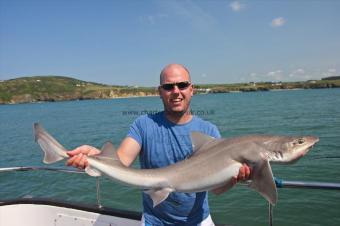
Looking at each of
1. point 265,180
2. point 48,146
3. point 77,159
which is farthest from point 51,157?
point 265,180

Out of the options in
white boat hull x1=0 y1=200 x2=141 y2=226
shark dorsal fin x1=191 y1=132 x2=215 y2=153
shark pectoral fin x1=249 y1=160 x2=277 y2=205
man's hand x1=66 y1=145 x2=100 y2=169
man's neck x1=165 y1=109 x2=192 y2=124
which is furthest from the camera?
white boat hull x1=0 y1=200 x2=141 y2=226

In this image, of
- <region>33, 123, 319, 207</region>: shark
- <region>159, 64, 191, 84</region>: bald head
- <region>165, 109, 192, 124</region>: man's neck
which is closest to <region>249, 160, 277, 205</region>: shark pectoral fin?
<region>33, 123, 319, 207</region>: shark

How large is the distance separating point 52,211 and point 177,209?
10.2 ft

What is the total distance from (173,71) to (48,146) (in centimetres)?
160

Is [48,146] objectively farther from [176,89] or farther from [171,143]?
[176,89]

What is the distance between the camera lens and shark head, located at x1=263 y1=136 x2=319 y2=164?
3.34m

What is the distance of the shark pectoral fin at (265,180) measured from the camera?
3207 mm

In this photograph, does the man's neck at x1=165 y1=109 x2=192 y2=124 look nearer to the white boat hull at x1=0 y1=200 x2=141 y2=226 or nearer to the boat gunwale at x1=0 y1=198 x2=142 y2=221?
the boat gunwale at x1=0 y1=198 x2=142 y2=221

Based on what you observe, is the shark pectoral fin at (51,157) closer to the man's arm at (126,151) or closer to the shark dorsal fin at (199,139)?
the man's arm at (126,151)

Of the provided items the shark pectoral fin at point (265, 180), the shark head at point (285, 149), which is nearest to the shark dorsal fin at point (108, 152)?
the shark pectoral fin at point (265, 180)

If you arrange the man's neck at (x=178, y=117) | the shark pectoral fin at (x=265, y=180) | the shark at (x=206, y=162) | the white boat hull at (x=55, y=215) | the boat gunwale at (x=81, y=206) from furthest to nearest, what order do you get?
the white boat hull at (x=55, y=215), the boat gunwale at (x=81, y=206), the man's neck at (x=178, y=117), the shark at (x=206, y=162), the shark pectoral fin at (x=265, y=180)

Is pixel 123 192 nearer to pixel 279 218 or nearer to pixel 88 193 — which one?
pixel 88 193

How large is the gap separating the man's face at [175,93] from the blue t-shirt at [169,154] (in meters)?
0.18

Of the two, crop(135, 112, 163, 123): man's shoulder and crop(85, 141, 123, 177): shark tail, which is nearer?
crop(85, 141, 123, 177): shark tail
